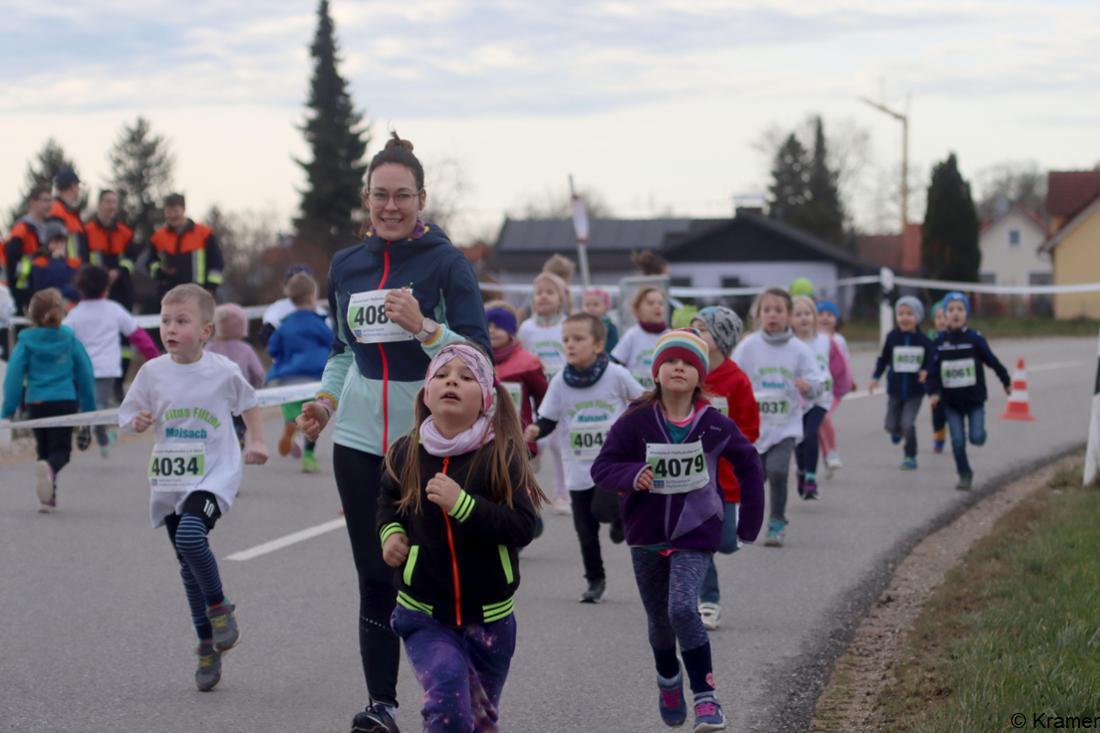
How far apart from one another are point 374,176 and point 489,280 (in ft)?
222

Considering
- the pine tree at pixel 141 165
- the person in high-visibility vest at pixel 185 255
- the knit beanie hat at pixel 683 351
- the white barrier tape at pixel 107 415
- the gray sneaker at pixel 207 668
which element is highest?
the pine tree at pixel 141 165

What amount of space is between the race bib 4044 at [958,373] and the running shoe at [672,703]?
8338 mm

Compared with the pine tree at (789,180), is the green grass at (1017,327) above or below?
below

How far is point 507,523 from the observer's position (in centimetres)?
490

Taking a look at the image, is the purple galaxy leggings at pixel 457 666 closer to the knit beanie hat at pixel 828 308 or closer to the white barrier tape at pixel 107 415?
the white barrier tape at pixel 107 415

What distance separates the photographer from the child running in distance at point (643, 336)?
11.2m

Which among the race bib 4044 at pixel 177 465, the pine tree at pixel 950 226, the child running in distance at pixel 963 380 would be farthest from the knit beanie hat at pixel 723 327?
the pine tree at pixel 950 226

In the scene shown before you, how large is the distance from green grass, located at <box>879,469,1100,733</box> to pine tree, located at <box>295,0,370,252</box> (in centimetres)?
6210

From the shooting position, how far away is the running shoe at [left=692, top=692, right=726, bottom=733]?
5781 mm

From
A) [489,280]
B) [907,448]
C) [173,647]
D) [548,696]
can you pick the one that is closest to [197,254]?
[907,448]

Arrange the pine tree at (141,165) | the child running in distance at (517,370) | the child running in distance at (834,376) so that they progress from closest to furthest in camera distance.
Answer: the child running in distance at (517,370), the child running in distance at (834,376), the pine tree at (141,165)

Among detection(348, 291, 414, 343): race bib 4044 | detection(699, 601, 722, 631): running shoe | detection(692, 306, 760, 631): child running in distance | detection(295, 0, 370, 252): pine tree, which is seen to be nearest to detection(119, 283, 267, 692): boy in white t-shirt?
detection(348, 291, 414, 343): race bib 4044

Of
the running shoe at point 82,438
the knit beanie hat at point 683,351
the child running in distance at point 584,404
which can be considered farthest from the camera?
the running shoe at point 82,438

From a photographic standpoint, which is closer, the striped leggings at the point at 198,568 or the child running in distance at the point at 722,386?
the striped leggings at the point at 198,568
